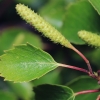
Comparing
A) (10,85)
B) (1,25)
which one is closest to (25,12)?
(10,85)

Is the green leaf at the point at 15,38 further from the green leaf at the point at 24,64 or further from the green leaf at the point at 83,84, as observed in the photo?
the green leaf at the point at 24,64

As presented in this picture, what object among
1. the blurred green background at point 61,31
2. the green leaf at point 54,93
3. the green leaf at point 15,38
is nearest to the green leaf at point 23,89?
the blurred green background at point 61,31

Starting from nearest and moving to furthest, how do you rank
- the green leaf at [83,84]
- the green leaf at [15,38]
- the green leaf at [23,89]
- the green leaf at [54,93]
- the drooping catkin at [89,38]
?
the drooping catkin at [89,38] → the green leaf at [54,93] → the green leaf at [83,84] → the green leaf at [23,89] → the green leaf at [15,38]

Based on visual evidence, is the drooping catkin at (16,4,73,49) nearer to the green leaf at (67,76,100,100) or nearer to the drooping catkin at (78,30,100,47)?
the drooping catkin at (78,30,100,47)

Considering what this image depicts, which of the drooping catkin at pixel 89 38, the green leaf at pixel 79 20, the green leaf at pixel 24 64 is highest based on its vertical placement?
the green leaf at pixel 79 20

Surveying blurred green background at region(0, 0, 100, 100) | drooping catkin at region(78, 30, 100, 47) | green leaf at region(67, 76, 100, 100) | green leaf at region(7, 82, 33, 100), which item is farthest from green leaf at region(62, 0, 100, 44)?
green leaf at region(7, 82, 33, 100)

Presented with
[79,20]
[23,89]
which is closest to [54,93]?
[79,20]

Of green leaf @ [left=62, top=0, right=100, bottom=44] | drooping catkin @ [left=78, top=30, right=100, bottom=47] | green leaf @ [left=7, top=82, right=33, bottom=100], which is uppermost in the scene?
green leaf @ [left=62, top=0, right=100, bottom=44]

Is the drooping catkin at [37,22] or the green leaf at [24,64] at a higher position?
the drooping catkin at [37,22]
